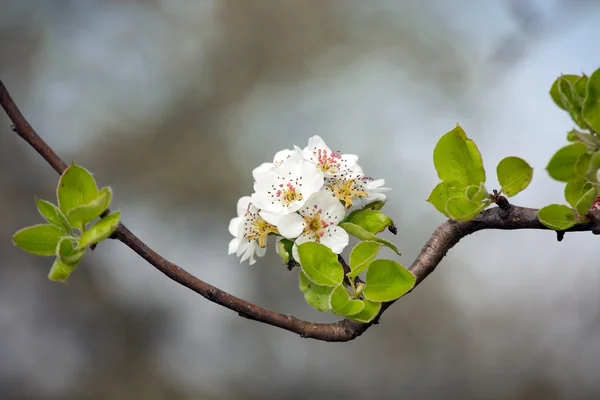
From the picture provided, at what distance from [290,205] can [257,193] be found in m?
0.03

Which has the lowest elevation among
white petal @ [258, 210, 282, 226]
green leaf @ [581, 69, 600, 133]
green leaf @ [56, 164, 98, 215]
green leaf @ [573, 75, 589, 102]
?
green leaf @ [56, 164, 98, 215]

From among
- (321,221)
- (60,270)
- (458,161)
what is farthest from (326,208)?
(60,270)

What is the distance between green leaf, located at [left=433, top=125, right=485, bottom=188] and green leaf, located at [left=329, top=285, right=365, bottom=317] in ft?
0.39

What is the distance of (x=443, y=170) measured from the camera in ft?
1.56

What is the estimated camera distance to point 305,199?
498 mm

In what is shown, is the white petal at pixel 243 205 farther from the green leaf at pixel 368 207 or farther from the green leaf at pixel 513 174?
the green leaf at pixel 513 174

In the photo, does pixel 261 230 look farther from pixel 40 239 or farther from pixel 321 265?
pixel 40 239

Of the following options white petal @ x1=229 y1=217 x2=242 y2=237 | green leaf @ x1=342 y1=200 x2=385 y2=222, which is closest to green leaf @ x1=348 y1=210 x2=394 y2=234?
green leaf @ x1=342 y1=200 x2=385 y2=222

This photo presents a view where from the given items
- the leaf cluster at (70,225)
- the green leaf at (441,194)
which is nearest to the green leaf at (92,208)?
the leaf cluster at (70,225)

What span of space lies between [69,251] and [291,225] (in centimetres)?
18

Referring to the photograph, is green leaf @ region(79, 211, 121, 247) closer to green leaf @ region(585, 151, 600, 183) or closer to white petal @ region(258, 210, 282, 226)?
white petal @ region(258, 210, 282, 226)

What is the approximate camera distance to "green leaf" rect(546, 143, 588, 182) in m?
0.41

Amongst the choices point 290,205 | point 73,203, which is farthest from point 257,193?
point 73,203

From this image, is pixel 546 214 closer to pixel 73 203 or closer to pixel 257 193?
pixel 257 193
